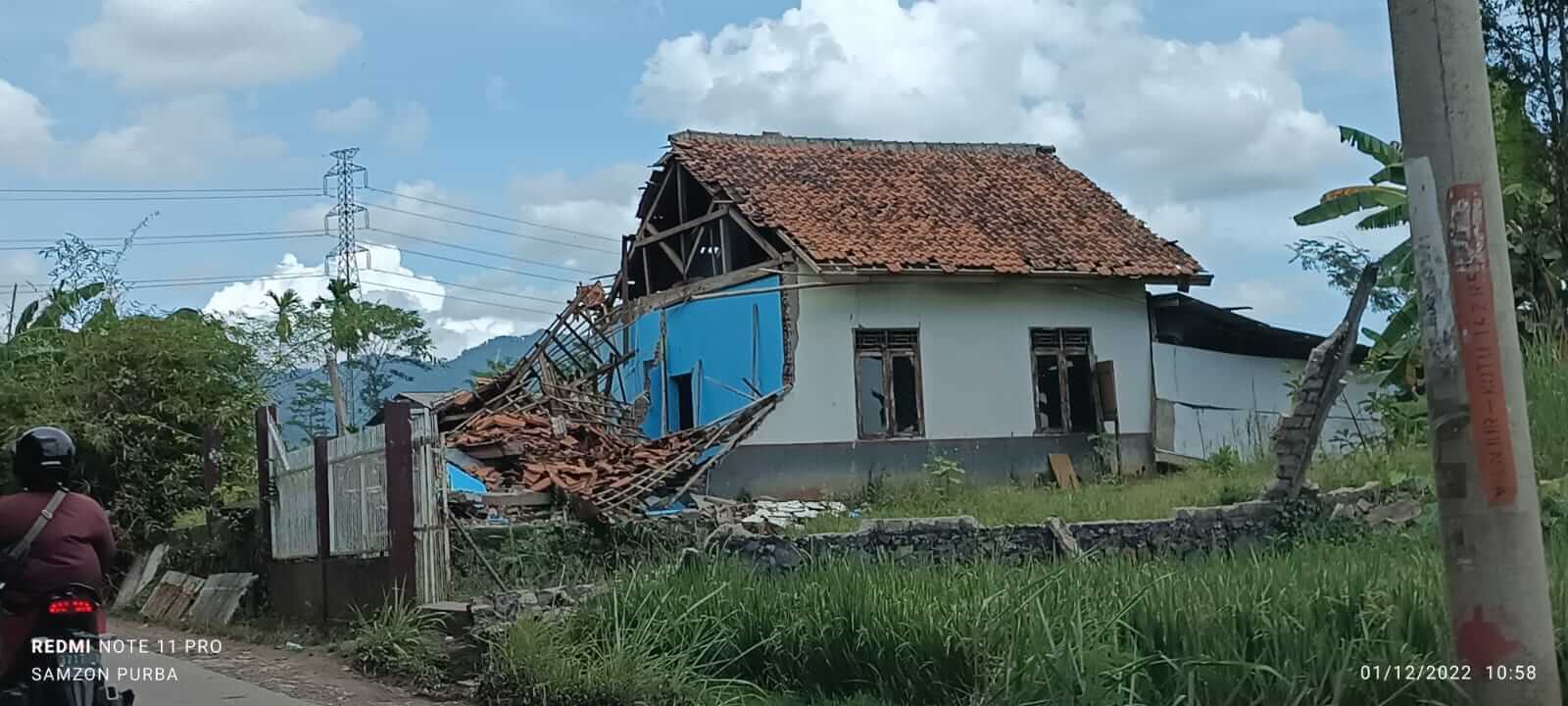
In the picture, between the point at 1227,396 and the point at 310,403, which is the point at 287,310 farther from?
the point at 1227,396

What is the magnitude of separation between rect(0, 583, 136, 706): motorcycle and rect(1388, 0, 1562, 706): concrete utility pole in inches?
202

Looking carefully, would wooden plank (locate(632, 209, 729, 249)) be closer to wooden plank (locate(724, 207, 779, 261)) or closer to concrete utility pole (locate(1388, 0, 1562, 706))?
wooden plank (locate(724, 207, 779, 261))

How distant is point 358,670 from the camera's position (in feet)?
35.8

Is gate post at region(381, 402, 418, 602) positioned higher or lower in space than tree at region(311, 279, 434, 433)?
lower

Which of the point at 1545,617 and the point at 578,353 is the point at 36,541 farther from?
the point at 578,353

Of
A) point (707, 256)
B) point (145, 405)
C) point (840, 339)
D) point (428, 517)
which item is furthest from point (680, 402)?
point (428, 517)

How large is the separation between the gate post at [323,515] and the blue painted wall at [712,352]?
23.2 ft

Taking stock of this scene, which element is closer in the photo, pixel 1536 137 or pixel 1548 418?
pixel 1548 418

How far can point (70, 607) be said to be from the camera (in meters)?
5.82

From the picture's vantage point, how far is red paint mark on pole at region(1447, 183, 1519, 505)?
421 cm

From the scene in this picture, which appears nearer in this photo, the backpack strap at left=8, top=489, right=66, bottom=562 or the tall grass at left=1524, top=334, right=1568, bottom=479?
the backpack strap at left=8, top=489, right=66, bottom=562

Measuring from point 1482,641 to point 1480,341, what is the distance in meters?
0.90
